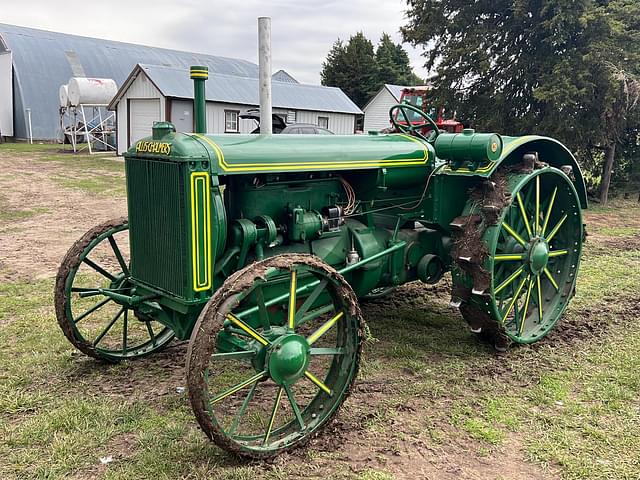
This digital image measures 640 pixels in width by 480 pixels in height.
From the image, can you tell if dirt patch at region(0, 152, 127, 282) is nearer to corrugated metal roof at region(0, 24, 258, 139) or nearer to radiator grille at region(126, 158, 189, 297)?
radiator grille at region(126, 158, 189, 297)

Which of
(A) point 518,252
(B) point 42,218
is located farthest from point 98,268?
(B) point 42,218

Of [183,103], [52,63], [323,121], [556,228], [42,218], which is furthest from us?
[52,63]

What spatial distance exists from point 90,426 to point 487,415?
85.8 inches

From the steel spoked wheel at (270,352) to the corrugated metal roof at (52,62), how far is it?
80.9 feet

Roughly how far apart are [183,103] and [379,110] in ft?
51.3

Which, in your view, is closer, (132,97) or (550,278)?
(550,278)

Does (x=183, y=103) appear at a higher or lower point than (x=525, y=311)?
higher

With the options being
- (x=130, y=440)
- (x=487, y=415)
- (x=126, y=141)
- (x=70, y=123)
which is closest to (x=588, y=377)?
(x=487, y=415)

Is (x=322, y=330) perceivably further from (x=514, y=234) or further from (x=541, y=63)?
(x=541, y=63)

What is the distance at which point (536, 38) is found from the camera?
1101 cm

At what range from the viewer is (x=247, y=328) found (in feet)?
8.96

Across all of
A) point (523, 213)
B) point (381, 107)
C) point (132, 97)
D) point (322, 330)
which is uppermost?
point (381, 107)

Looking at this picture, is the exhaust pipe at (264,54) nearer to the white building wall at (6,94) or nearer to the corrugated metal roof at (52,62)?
the corrugated metal roof at (52,62)

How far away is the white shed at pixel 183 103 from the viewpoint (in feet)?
59.0
